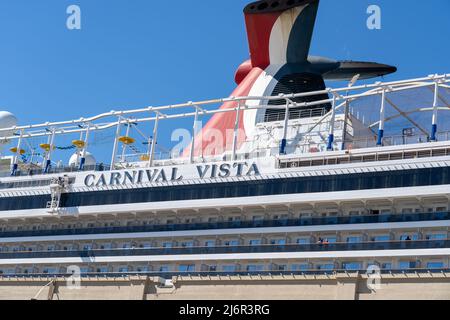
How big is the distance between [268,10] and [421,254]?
112 feet

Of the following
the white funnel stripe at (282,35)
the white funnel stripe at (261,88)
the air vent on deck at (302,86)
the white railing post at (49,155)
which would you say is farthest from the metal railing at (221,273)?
the white funnel stripe at (282,35)

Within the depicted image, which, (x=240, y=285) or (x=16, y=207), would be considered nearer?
(x=240, y=285)

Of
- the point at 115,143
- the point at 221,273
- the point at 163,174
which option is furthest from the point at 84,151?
the point at 221,273

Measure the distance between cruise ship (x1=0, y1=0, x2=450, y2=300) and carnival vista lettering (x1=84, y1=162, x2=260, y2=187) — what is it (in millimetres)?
103

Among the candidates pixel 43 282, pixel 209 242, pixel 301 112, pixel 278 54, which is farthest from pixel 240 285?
pixel 278 54

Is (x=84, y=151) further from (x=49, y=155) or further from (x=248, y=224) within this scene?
(x=248, y=224)

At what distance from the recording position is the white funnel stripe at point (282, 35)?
254 ft

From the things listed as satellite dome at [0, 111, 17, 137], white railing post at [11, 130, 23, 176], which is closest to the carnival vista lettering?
white railing post at [11, 130, 23, 176]

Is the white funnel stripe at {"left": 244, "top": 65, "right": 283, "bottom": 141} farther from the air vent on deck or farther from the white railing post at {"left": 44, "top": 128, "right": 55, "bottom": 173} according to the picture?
the white railing post at {"left": 44, "top": 128, "right": 55, "bottom": 173}

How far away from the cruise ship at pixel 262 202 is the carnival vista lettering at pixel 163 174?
10 cm

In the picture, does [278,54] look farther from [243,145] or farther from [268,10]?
[243,145]

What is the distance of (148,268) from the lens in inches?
2422

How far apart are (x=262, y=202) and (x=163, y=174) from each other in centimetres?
927

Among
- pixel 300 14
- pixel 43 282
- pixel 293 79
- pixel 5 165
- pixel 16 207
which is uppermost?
pixel 300 14
